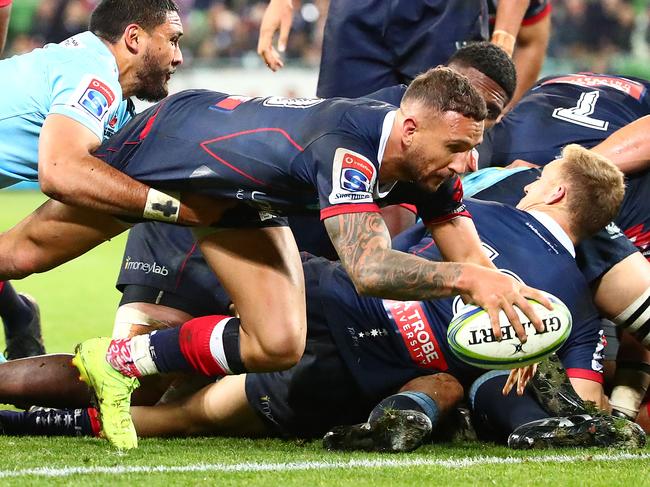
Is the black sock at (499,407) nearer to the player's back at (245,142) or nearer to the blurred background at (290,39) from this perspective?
the player's back at (245,142)

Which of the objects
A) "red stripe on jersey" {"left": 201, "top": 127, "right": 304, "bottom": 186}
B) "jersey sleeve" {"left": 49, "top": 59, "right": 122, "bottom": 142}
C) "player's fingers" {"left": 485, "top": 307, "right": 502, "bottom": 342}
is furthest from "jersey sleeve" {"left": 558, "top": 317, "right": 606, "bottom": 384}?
"jersey sleeve" {"left": 49, "top": 59, "right": 122, "bottom": 142}

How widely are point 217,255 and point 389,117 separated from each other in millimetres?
1068

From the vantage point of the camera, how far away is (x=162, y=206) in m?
4.37

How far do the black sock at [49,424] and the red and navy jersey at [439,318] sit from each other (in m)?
1.05

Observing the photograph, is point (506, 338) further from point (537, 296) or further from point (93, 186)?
point (93, 186)

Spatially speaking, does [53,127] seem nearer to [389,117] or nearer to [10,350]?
[389,117]

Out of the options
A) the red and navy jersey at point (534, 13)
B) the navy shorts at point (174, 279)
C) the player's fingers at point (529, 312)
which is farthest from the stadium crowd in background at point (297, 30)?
the player's fingers at point (529, 312)

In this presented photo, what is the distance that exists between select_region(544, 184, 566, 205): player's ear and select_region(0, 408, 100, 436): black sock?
2.07m

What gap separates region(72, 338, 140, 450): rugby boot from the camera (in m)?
4.39

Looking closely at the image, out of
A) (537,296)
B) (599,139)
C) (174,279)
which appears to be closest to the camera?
(537,296)

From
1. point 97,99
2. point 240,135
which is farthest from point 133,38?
point 240,135

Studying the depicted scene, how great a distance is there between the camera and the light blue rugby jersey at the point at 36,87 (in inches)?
190

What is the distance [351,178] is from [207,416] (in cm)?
147

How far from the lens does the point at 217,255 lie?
462 centimetres
